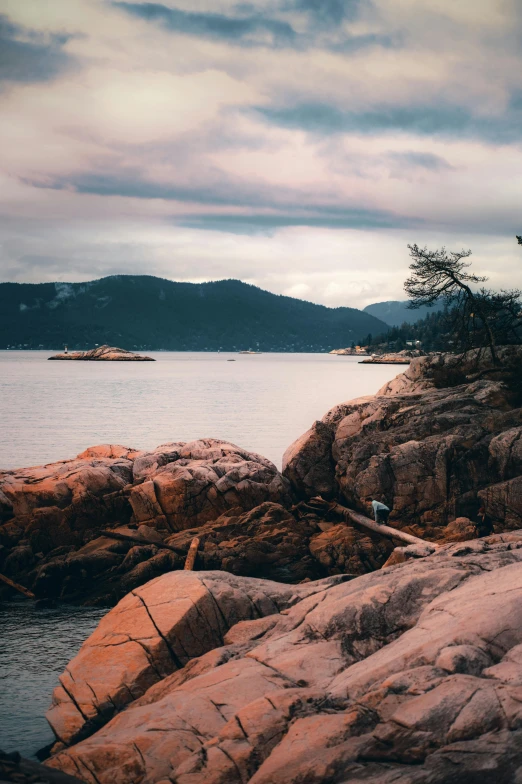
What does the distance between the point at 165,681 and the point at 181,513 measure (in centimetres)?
1275

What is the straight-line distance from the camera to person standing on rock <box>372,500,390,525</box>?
819 inches

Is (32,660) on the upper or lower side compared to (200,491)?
lower

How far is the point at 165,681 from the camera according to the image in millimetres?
10781

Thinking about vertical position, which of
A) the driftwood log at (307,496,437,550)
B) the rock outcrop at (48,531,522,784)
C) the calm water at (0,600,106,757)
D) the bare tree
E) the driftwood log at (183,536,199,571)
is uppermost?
the bare tree

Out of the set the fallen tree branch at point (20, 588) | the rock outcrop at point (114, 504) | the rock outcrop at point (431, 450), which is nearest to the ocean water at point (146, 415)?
the rock outcrop at point (431, 450)

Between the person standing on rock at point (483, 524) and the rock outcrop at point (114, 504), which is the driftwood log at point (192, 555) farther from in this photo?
the person standing on rock at point (483, 524)

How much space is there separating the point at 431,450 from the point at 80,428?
4185 centimetres

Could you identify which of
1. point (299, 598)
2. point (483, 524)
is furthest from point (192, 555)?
point (483, 524)

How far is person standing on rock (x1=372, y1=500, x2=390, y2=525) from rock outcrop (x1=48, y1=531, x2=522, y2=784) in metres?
6.80

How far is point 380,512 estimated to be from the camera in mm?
21016

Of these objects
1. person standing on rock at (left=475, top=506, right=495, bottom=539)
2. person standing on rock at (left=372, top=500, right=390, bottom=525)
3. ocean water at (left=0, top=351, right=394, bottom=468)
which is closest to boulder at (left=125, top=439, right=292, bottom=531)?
person standing on rock at (left=372, top=500, right=390, bottom=525)

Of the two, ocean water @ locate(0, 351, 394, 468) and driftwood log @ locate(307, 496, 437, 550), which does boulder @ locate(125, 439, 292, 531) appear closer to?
driftwood log @ locate(307, 496, 437, 550)

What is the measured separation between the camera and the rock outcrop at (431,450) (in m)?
21.0

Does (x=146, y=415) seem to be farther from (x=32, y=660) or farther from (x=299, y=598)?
(x=299, y=598)
